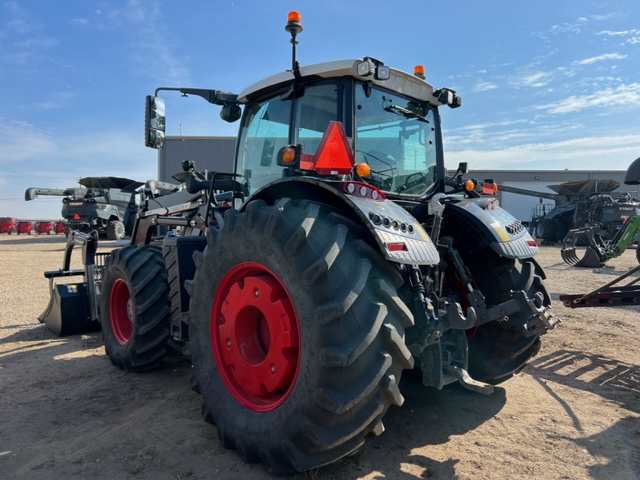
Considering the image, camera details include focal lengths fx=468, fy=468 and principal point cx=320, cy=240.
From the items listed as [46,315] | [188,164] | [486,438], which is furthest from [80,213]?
[486,438]

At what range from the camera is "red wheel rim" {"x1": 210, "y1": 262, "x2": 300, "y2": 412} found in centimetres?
248

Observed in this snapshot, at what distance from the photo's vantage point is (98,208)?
64.0 feet

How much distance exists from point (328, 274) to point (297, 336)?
1.41ft

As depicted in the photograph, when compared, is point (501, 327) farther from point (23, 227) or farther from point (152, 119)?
point (23, 227)

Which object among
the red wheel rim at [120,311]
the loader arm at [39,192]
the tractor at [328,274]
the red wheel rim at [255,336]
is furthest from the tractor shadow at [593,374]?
the loader arm at [39,192]

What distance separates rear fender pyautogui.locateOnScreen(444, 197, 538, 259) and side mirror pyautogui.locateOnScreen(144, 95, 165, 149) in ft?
8.06

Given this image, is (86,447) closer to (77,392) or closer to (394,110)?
(77,392)

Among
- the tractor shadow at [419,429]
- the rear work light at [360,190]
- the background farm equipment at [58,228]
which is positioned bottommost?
the tractor shadow at [419,429]

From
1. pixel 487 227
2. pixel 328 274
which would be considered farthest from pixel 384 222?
pixel 487 227

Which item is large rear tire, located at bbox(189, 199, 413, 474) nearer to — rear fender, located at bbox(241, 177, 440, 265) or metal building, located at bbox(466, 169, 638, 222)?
rear fender, located at bbox(241, 177, 440, 265)

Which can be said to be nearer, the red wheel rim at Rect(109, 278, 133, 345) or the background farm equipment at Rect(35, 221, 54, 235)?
the red wheel rim at Rect(109, 278, 133, 345)

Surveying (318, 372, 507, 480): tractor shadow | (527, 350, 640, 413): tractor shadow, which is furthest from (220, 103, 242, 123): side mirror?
(527, 350, 640, 413): tractor shadow

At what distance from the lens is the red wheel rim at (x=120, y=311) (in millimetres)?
4500

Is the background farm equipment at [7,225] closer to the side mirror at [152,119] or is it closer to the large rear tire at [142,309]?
the large rear tire at [142,309]
